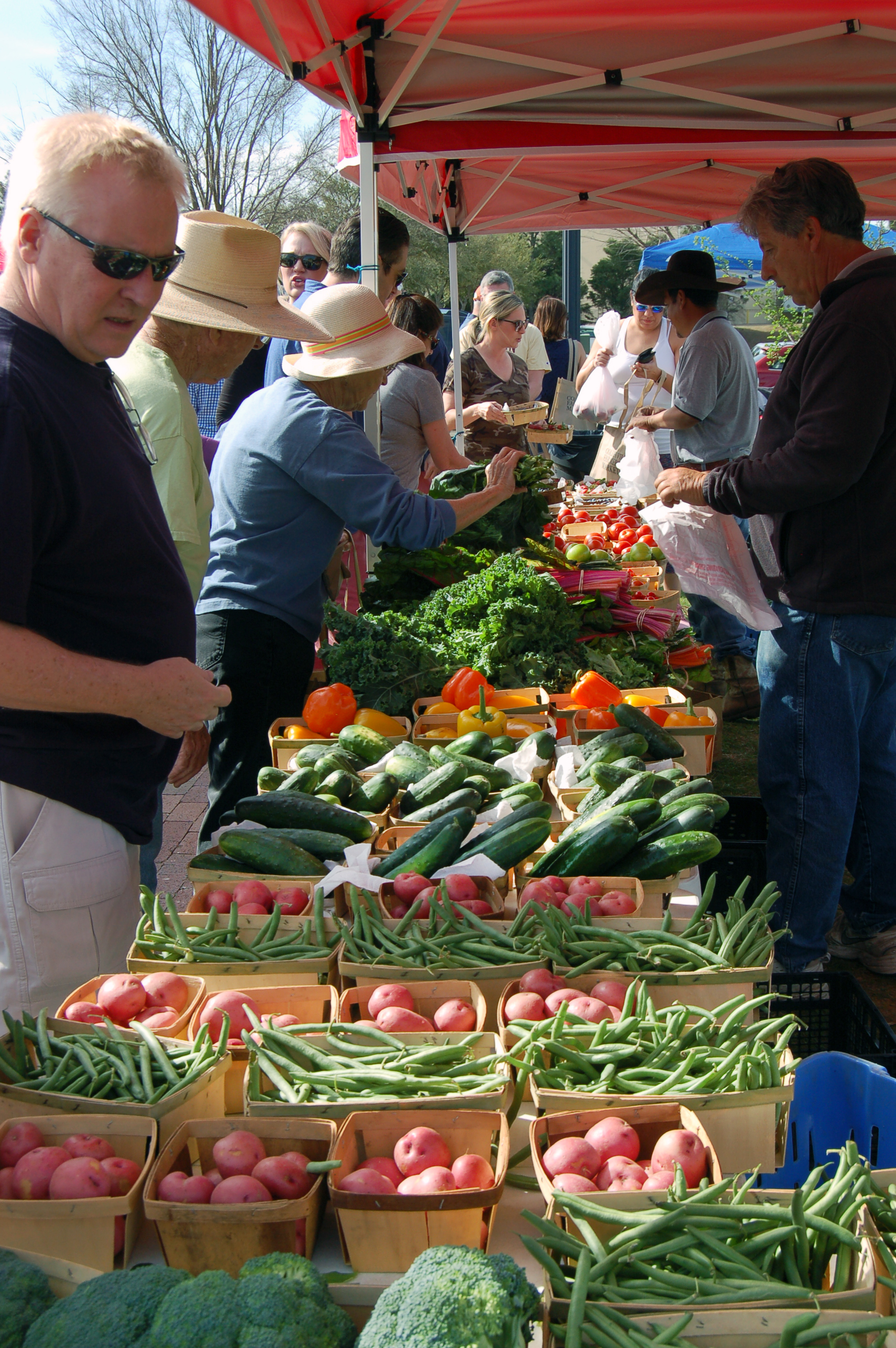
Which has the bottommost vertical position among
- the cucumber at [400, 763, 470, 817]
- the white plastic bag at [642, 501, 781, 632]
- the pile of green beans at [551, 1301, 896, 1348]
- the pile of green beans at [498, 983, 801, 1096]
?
the pile of green beans at [551, 1301, 896, 1348]

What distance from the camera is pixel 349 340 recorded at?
3977 millimetres

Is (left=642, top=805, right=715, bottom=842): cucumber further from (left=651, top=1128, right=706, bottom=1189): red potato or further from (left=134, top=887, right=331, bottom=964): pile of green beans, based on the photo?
(left=651, top=1128, right=706, bottom=1189): red potato

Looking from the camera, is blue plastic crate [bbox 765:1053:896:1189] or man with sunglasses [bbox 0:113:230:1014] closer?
man with sunglasses [bbox 0:113:230:1014]

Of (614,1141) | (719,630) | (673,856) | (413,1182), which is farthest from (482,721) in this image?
(719,630)

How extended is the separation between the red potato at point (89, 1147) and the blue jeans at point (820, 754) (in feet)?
9.01

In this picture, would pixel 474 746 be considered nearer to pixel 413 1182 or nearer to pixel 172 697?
pixel 172 697

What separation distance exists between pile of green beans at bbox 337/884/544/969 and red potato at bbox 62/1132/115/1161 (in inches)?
24.1

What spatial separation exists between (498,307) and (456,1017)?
23.6 ft

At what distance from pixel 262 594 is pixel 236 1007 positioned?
7.42 feet

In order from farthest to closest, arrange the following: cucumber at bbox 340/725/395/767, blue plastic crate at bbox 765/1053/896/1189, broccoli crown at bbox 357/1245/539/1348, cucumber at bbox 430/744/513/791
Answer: cucumber at bbox 340/725/395/767 → cucumber at bbox 430/744/513/791 → blue plastic crate at bbox 765/1053/896/1189 → broccoli crown at bbox 357/1245/539/1348

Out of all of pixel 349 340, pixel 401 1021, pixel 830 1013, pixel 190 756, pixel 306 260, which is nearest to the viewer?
pixel 401 1021

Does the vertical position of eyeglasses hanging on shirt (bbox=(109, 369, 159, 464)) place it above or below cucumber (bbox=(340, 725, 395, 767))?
above

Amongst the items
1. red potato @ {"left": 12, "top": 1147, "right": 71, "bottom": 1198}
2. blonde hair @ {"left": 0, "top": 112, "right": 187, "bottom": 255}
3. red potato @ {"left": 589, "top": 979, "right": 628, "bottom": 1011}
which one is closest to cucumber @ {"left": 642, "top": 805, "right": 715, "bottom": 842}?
red potato @ {"left": 589, "top": 979, "right": 628, "bottom": 1011}

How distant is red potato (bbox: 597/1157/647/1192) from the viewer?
4.91 feet
